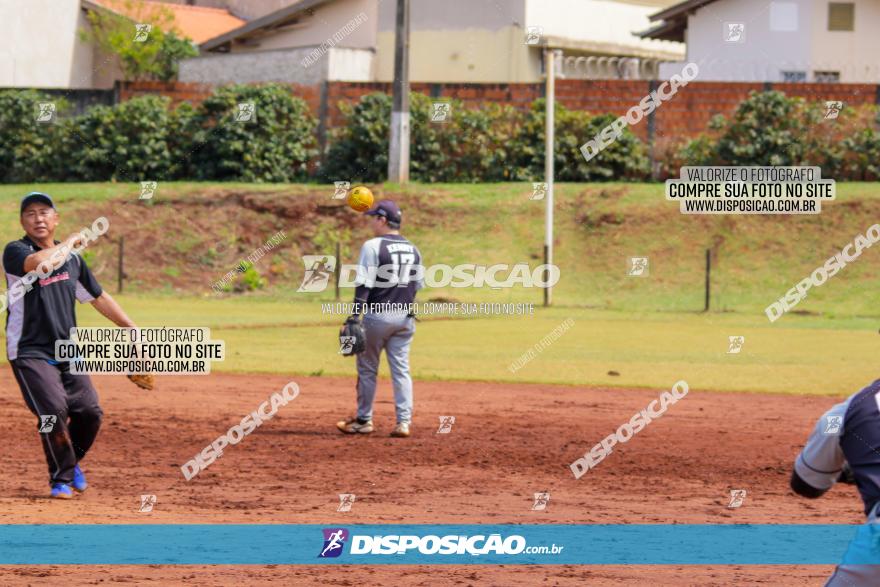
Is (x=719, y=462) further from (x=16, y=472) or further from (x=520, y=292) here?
(x=520, y=292)

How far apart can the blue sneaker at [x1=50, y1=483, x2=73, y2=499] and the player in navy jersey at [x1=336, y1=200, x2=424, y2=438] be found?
3451mm

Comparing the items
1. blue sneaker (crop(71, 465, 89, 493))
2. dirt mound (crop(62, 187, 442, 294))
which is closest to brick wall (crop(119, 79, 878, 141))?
dirt mound (crop(62, 187, 442, 294))

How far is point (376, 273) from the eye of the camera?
40.0 ft

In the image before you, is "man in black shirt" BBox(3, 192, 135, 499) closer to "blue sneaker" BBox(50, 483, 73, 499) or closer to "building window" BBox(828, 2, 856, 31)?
"blue sneaker" BBox(50, 483, 73, 499)

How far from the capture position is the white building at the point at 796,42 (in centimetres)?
4050

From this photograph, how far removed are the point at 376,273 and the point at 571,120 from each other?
2187cm

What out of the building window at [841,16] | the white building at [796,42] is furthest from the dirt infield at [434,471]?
the building window at [841,16]

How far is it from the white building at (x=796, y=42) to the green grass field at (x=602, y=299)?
A: 9.59 metres

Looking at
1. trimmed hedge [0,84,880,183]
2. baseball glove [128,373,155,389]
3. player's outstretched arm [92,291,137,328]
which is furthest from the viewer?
trimmed hedge [0,84,880,183]

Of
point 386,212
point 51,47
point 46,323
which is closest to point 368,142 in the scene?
point 51,47

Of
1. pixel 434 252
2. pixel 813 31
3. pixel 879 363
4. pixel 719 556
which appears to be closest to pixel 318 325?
pixel 434 252

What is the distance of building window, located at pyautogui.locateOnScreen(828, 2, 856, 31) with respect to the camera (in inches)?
1598

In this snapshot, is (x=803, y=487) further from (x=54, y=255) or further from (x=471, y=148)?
(x=471, y=148)

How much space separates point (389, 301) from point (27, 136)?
2719 centimetres
